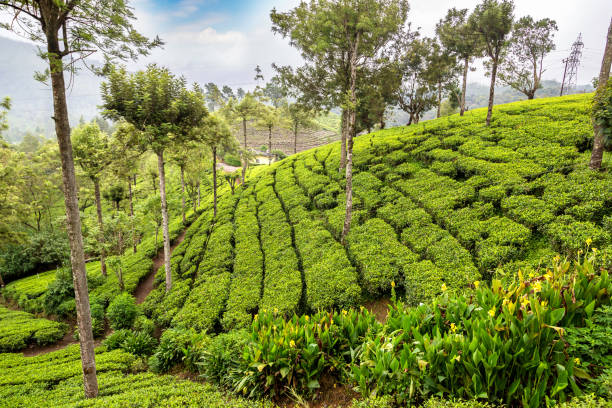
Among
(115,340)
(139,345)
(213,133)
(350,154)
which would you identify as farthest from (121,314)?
(350,154)

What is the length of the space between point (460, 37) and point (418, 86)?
23.4ft

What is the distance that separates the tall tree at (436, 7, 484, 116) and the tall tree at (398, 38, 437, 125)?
189 cm

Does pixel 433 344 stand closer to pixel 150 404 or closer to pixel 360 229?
pixel 150 404

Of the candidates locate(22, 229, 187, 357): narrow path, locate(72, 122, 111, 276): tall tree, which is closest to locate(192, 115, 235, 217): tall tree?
locate(72, 122, 111, 276): tall tree

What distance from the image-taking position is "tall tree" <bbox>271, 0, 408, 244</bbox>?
10.7m

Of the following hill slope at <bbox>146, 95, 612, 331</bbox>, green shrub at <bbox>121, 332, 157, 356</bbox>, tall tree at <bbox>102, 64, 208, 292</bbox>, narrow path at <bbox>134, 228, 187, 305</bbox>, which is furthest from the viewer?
narrow path at <bbox>134, 228, 187, 305</bbox>

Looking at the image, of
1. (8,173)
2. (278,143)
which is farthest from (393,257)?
(278,143)

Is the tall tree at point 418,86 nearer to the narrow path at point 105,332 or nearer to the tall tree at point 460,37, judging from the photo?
the tall tree at point 460,37

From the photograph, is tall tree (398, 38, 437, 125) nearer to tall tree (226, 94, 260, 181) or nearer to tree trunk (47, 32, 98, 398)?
tall tree (226, 94, 260, 181)

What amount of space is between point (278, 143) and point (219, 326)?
62600 millimetres

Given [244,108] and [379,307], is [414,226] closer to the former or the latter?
[379,307]

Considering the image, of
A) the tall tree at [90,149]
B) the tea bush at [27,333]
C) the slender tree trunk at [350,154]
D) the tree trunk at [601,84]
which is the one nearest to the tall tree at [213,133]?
the tall tree at [90,149]

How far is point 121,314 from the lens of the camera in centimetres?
1179

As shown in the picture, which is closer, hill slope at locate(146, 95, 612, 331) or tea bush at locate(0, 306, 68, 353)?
hill slope at locate(146, 95, 612, 331)
